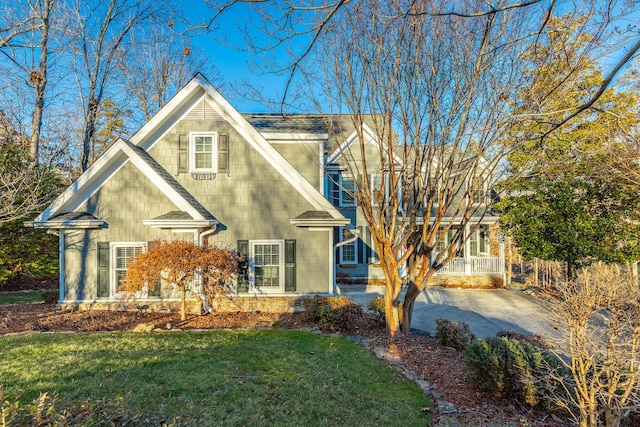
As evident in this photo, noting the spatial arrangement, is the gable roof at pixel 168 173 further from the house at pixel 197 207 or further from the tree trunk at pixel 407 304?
the tree trunk at pixel 407 304

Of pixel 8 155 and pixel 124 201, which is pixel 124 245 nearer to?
pixel 124 201

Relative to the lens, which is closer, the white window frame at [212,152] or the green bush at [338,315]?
the green bush at [338,315]

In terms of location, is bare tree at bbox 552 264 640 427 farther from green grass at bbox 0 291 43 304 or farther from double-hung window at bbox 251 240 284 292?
green grass at bbox 0 291 43 304

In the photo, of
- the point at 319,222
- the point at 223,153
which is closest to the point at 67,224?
the point at 223,153

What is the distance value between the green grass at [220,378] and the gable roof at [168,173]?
3.76 metres

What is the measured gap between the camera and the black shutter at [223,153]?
10625mm

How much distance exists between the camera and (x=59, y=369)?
5250mm

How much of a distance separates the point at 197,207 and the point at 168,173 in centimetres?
171

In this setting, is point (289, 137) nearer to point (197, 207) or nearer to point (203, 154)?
point (203, 154)

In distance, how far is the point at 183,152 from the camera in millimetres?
10719

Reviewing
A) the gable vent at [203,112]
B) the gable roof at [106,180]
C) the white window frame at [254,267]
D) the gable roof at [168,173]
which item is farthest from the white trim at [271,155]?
the gable roof at [106,180]

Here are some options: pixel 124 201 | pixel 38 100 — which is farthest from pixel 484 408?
pixel 38 100

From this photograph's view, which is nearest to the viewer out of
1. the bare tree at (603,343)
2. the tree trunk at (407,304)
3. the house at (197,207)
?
the bare tree at (603,343)

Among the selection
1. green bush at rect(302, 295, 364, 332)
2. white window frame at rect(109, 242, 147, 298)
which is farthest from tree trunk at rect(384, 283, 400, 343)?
white window frame at rect(109, 242, 147, 298)
